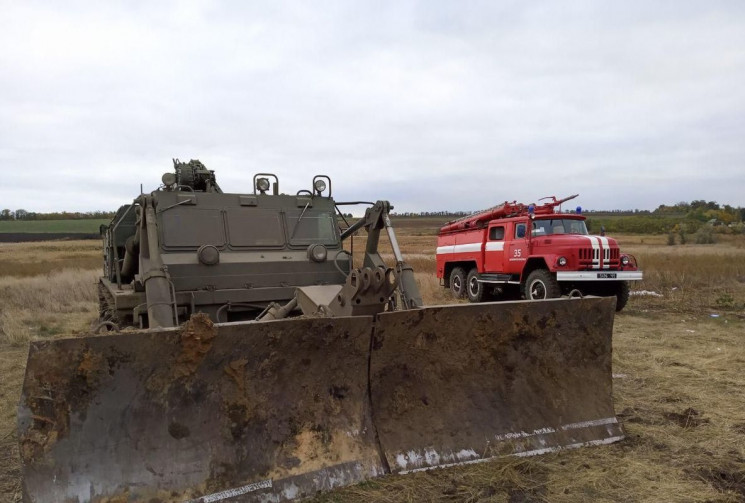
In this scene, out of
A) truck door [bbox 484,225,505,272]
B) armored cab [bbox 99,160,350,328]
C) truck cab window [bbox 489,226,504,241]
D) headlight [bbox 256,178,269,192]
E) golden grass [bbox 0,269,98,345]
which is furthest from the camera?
truck cab window [bbox 489,226,504,241]

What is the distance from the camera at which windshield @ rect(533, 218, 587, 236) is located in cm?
1298

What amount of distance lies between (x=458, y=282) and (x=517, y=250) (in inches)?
130

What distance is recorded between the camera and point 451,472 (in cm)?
386

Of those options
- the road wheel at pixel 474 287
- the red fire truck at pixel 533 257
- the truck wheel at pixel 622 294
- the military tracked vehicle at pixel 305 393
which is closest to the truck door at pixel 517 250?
the red fire truck at pixel 533 257

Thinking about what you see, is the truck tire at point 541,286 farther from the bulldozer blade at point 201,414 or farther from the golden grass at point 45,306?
the golden grass at point 45,306

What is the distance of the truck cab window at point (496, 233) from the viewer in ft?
47.2

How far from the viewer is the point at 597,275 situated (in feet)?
38.7

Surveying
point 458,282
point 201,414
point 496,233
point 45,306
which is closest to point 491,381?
point 201,414

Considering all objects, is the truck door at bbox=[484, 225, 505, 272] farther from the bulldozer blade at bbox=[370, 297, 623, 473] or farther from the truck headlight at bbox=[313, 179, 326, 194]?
the bulldozer blade at bbox=[370, 297, 623, 473]

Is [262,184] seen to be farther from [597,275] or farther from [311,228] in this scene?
[597,275]

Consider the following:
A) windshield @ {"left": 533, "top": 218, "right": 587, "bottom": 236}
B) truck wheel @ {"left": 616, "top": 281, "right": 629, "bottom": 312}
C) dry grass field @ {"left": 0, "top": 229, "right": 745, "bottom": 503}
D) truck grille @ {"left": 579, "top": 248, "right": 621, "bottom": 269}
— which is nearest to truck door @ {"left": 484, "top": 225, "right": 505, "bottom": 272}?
windshield @ {"left": 533, "top": 218, "right": 587, "bottom": 236}

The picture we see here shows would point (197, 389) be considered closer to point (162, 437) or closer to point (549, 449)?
point (162, 437)

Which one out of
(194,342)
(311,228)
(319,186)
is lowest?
(194,342)

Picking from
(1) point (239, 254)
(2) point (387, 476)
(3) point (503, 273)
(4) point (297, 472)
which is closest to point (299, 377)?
(4) point (297, 472)
